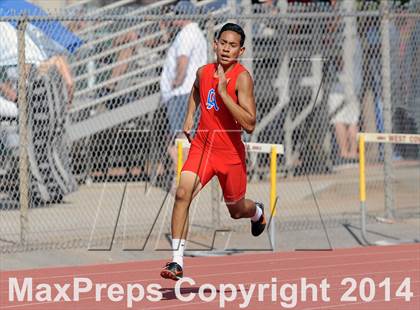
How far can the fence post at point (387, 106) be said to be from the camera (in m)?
15.9

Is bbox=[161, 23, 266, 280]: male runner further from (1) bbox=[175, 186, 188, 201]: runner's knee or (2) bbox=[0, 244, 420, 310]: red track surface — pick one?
(2) bbox=[0, 244, 420, 310]: red track surface

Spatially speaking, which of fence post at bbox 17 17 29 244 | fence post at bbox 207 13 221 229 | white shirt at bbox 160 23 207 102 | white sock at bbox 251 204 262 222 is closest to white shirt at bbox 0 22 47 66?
fence post at bbox 17 17 29 244

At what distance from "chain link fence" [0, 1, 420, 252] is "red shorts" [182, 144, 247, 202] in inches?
129

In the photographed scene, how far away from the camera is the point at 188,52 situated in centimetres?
1611

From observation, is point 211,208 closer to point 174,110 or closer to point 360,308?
point 174,110

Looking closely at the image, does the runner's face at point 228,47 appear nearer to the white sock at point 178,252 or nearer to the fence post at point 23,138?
the white sock at point 178,252

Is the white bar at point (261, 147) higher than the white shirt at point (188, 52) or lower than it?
lower

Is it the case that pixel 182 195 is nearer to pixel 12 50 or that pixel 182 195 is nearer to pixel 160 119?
pixel 12 50

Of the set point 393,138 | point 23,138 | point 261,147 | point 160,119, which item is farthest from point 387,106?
point 23,138

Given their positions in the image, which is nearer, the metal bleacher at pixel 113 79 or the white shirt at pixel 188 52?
the white shirt at pixel 188 52

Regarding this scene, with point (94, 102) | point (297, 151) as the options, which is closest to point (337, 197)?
point (297, 151)

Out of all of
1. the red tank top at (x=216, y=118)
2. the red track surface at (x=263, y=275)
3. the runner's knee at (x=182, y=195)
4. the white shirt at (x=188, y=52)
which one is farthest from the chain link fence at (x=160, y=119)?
the runner's knee at (x=182, y=195)

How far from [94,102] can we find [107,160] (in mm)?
2223

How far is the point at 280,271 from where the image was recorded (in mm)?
12430
